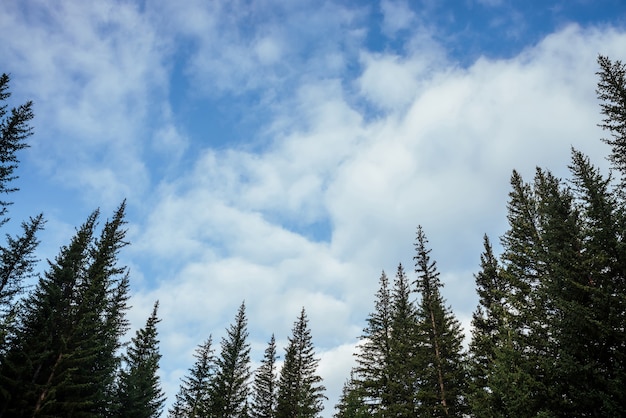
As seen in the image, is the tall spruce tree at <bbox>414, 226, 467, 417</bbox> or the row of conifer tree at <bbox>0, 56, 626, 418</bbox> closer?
the row of conifer tree at <bbox>0, 56, 626, 418</bbox>

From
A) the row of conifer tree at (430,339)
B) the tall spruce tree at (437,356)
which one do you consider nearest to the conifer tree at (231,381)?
the row of conifer tree at (430,339)

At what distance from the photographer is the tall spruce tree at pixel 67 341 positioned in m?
21.4

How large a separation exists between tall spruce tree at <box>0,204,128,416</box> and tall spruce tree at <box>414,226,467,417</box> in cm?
2256

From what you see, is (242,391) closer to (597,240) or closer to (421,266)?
(421,266)

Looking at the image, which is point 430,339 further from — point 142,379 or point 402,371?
point 142,379

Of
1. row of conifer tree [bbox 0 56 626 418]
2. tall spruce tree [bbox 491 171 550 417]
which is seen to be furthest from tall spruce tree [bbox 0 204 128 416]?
tall spruce tree [bbox 491 171 550 417]

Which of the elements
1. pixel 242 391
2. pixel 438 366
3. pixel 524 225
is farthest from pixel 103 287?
pixel 524 225

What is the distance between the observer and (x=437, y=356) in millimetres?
26906

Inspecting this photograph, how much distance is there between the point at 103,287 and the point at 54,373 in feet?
20.4

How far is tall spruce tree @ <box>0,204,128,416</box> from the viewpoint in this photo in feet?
70.3

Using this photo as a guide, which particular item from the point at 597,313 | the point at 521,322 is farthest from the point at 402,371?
the point at 597,313

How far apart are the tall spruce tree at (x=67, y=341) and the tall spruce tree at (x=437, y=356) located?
74.0ft

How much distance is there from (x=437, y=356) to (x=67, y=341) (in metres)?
25.5

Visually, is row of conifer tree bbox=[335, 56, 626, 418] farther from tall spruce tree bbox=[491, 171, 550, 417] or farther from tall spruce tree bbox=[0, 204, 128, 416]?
tall spruce tree bbox=[0, 204, 128, 416]
